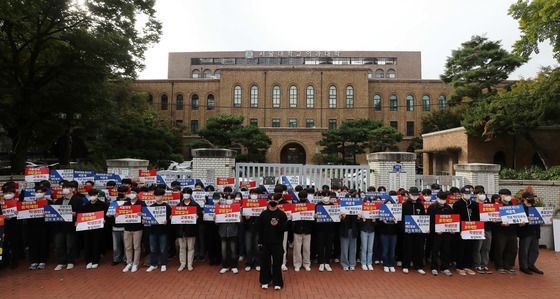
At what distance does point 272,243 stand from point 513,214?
18.0ft

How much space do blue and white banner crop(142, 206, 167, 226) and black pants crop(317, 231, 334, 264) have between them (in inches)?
139

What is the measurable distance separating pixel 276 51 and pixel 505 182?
56.8 metres

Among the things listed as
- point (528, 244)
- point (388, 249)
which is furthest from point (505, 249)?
point (388, 249)

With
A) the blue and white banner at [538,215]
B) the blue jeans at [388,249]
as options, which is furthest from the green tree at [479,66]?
the blue jeans at [388,249]

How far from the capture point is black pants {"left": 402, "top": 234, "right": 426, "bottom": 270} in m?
7.45

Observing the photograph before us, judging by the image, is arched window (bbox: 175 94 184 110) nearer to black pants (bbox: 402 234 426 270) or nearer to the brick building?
the brick building

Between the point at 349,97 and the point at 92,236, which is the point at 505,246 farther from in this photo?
the point at 349,97

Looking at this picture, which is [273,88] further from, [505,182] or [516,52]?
[505,182]

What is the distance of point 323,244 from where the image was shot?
24.8 ft

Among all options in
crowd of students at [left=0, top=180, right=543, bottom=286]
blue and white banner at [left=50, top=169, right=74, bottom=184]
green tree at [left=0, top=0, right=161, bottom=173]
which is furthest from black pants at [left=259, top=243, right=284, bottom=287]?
→ green tree at [left=0, top=0, right=161, bottom=173]

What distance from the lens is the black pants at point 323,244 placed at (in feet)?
24.6

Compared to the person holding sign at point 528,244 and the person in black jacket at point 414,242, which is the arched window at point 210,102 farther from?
the person holding sign at point 528,244

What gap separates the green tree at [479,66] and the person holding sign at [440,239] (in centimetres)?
2651

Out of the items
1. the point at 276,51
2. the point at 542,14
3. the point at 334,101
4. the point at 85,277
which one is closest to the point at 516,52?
the point at 542,14
